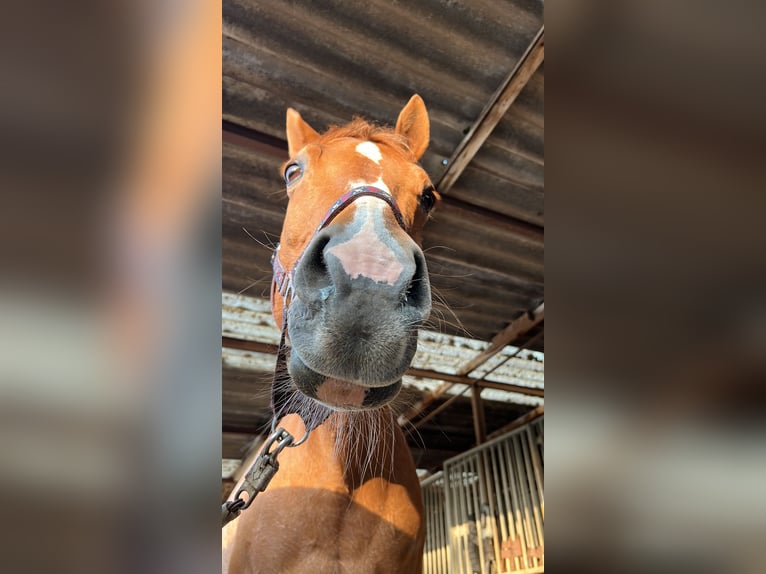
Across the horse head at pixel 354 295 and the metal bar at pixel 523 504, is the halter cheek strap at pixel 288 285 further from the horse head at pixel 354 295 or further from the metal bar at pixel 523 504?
the metal bar at pixel 523 504

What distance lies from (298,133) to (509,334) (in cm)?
423

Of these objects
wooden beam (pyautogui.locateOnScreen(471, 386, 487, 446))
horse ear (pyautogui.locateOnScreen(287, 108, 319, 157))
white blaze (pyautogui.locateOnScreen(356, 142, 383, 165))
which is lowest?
wooden beam (pyautogui.locateOnScreen(471, 386, 487, 446))

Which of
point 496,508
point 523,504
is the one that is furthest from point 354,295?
point 496,508

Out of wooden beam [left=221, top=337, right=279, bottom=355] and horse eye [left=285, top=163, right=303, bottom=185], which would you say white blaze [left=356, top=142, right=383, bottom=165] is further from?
wooden beam [left=221, top=337, right=279, bottom=355]

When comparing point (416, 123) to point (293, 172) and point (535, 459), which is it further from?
point (535, 459)

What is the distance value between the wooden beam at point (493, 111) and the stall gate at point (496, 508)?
144 inches

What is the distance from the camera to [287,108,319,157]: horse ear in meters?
2.23

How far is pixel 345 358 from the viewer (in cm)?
120

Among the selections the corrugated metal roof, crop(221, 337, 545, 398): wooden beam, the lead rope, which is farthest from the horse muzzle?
crop(221, 337, 545, 398): wooden beam
